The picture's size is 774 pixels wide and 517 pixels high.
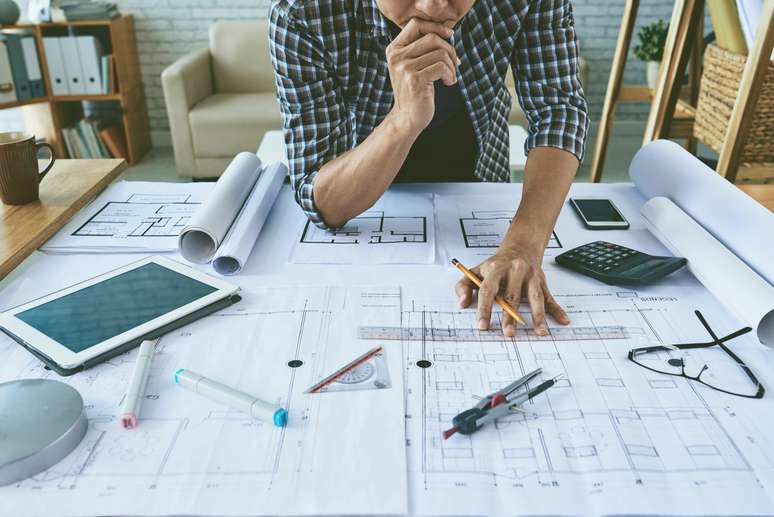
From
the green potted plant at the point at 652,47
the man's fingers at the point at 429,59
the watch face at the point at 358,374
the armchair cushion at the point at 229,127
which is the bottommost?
the armchair cushion at the point at 229,127

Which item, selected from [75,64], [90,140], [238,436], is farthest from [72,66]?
[238,436]

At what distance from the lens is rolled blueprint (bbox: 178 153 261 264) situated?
971 millimetres

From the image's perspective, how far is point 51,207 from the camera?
111 cm

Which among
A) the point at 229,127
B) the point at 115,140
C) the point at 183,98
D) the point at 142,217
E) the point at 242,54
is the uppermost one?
the point at 142,217

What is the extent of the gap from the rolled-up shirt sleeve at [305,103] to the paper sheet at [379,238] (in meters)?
0.05

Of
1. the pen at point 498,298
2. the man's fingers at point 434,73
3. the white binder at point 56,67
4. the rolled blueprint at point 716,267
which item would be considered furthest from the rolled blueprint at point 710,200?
the white binder at point 56,67

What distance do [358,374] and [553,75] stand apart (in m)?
0.74

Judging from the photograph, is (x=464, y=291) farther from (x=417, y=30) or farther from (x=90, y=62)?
(x=90, y=62)

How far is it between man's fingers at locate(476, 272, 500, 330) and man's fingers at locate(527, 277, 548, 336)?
0.15 feet

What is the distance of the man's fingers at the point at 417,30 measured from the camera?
95 cm

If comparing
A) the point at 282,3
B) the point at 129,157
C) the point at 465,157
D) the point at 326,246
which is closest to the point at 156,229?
the point at 326,246

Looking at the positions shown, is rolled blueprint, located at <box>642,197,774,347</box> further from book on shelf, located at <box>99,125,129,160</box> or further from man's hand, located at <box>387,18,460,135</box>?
book on shelf, located at <box>99,125,129,160</box>

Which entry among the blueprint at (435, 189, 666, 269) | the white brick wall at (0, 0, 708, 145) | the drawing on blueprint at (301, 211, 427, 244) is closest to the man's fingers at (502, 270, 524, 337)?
the blueprint at (435, 189, 666, 269)

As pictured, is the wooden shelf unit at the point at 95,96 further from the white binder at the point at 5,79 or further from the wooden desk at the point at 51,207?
the wooden desk at the point at 51,207
